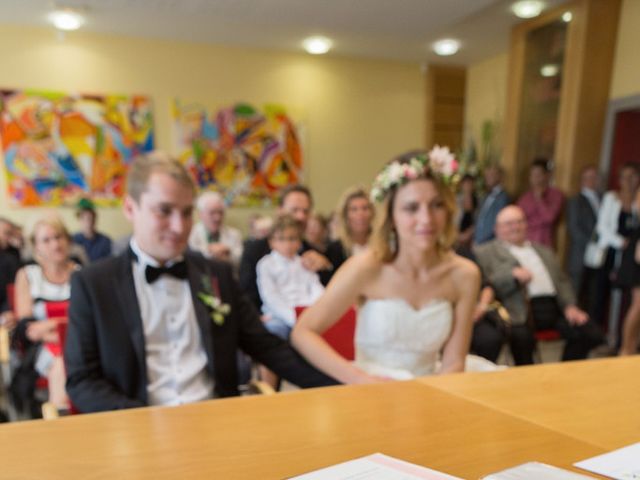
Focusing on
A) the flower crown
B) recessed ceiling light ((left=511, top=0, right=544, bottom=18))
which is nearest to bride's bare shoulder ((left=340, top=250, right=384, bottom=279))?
the flower crown

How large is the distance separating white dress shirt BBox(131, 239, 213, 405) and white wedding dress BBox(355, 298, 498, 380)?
700 millimetres

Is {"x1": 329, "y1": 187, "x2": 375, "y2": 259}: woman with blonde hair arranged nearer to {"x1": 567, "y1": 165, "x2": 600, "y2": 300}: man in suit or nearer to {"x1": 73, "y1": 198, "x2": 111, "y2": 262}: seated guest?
{"x1": 567, "y1": 165, "x2": 600, "y2": 300}: man in suit

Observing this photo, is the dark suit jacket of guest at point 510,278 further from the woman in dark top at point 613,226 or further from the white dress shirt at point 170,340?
the white dress shirt at point 170,340

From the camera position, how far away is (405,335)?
2.08 m

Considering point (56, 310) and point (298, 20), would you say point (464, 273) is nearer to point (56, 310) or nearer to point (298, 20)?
point (56, 310)

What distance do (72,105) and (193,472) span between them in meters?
5.79

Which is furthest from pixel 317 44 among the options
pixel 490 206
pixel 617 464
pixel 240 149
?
pixel 617 464

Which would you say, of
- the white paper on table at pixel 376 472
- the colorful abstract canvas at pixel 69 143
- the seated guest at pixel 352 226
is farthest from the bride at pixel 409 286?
the colorful abstract canvas at pixel 69 143

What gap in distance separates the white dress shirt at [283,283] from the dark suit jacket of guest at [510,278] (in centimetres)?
127

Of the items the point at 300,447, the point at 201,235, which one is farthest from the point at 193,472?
the point at 201,235

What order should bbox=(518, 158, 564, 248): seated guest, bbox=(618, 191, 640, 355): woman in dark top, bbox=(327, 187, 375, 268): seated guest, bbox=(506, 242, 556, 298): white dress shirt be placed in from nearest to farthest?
bbox=(327, 187, 375, 268): seated guest, bbox=(506, 242, 556, 298): white dress shirt, bbox=(618, 191, 640, 355): woman in dark top, bbox=(518, 158, 564, 248): seated guest

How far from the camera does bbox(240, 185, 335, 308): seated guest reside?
3469mm

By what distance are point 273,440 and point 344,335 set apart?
1.25 m

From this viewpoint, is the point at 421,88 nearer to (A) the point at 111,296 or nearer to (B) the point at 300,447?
(A) the point at 111,296
